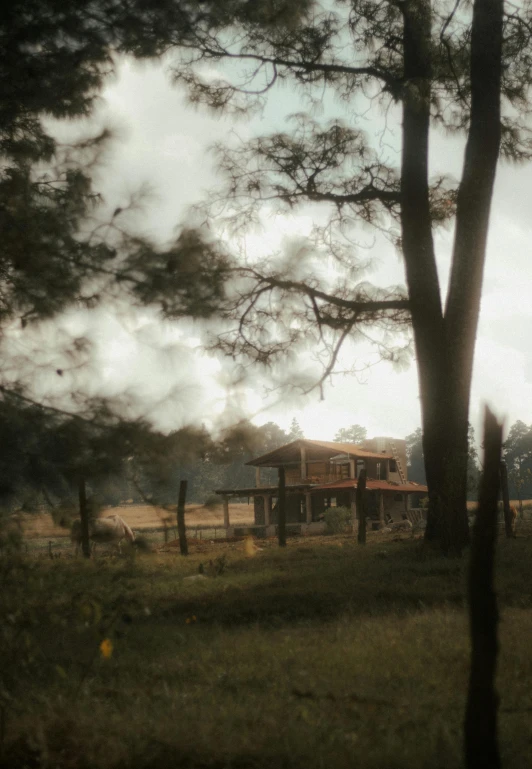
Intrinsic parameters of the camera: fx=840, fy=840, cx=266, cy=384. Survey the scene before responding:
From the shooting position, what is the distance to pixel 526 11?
1389 centimetres

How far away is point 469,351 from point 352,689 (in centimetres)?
910

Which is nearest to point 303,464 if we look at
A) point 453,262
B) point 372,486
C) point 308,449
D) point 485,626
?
point 308,449

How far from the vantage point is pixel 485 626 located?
3.44 m

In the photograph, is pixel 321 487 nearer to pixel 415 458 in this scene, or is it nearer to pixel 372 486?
pixel 372 486

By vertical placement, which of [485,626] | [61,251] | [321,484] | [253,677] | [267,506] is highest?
[61,251]

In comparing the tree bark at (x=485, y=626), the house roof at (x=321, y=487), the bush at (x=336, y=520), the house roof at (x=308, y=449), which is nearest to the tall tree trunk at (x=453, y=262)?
the tree bark at (x=485, y=626)

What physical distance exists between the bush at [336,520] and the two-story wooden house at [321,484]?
17.7ft

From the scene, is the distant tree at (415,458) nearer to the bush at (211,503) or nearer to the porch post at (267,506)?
the porch post at (267,506)

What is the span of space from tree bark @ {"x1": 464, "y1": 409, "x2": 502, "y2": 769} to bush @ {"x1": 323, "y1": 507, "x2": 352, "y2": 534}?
3255 cm

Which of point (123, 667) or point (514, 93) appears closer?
point (123, 667)

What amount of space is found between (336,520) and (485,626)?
32.6 m

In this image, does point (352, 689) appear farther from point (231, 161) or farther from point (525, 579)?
point (231, 161)

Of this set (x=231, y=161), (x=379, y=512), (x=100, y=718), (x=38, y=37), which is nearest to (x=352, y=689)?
(x=100, y=718)

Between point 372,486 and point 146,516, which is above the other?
point 146,516
